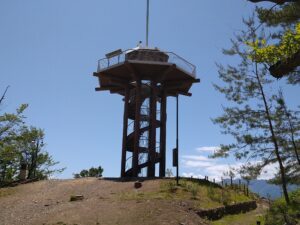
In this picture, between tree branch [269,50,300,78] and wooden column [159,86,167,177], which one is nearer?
tree branch [269,50,300,78]

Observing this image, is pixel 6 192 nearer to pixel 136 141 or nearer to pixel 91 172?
pixel 136 141

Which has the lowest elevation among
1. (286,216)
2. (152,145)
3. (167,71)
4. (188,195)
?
(286,216)

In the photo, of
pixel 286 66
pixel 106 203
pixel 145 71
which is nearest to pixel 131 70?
pixel 145 71

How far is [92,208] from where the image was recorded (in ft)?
56.7

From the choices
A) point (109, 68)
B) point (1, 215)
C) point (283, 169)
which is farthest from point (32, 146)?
point (283, 169)

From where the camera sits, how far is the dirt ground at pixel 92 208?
1512cm

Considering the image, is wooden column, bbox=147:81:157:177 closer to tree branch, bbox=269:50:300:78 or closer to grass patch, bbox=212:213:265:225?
grass patch, bbox=212:213:265:225

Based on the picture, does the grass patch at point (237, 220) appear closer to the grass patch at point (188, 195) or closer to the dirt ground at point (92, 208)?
the grass patch at point (188, 195)

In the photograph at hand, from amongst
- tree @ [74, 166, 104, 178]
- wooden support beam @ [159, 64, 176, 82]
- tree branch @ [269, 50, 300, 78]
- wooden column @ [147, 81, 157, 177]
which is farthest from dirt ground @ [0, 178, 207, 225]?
tree @ [74, 166, 104, 178]

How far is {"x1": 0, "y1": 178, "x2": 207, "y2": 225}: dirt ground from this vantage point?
1512cm

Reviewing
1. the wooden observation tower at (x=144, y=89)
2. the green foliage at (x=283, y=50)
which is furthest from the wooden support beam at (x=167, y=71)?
the green foliage at (x=283, y=50)

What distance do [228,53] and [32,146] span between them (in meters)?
27.5

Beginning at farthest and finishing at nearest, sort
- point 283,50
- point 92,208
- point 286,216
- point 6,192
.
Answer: point 6,192 → point 92,208 → point 286,216 → point 283,50

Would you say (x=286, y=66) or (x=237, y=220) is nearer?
(x=286, y=66)
